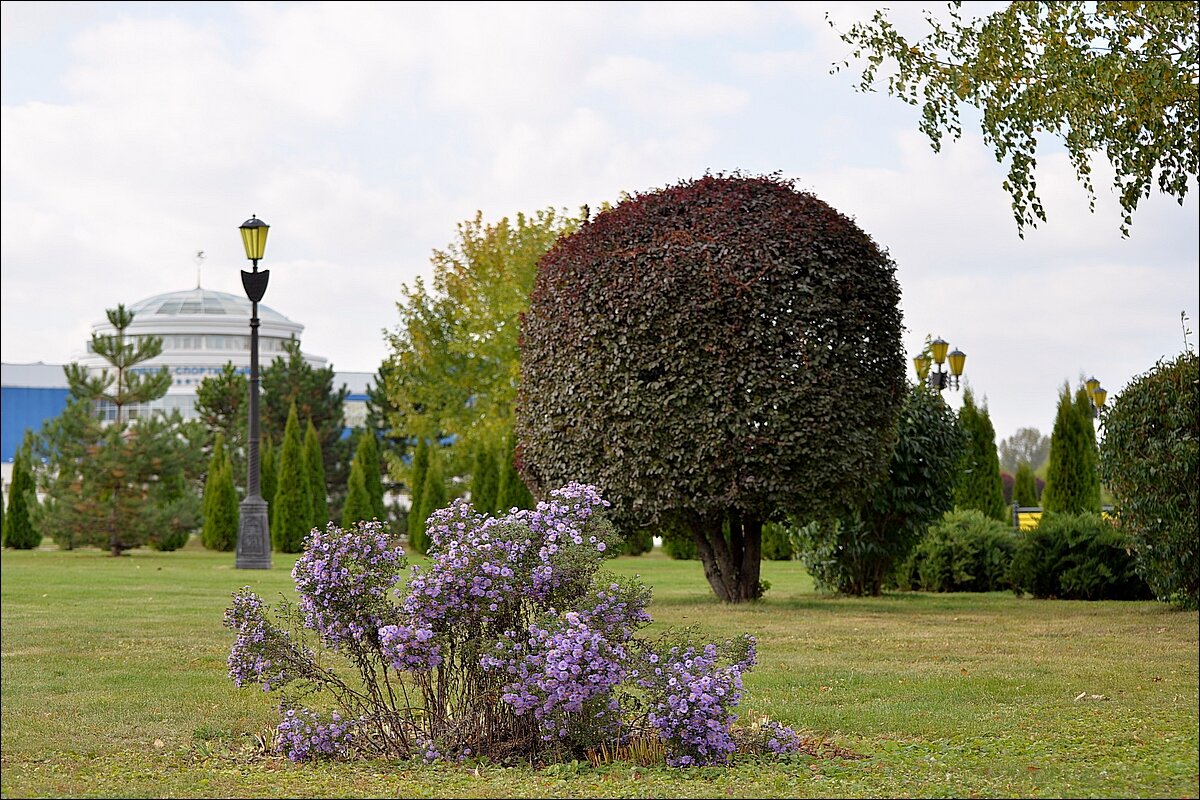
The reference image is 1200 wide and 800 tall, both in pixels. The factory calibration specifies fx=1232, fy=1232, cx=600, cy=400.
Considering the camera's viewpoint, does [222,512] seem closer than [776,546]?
No

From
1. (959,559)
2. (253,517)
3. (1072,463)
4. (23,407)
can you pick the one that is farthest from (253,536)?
(23,407)

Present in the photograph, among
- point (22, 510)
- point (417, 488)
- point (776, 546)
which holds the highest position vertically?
point (417, 488)

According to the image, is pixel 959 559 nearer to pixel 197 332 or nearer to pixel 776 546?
pixel 776 546

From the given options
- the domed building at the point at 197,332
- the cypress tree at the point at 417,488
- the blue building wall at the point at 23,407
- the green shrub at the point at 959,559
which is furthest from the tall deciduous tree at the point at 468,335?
the domed building at the point at 197,332

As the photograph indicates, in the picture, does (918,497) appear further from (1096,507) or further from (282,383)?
(282,383)

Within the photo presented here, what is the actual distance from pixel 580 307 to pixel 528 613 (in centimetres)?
690

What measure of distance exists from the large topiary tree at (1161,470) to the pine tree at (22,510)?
20250 millimetres

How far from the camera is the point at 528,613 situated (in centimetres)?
571

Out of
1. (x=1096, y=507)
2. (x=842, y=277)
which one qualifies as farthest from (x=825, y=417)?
(x=1096, y=507)

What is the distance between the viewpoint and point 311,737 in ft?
17.9

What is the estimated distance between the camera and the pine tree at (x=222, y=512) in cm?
2647

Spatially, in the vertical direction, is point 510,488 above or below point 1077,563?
above

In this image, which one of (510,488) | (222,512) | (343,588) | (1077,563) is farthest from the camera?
(222,512)

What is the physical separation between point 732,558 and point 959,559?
190 inches
